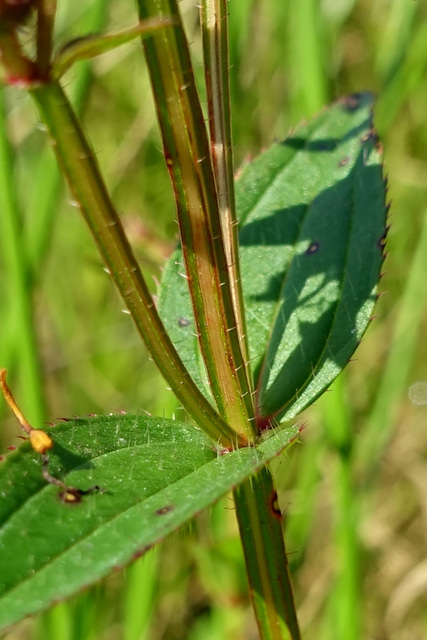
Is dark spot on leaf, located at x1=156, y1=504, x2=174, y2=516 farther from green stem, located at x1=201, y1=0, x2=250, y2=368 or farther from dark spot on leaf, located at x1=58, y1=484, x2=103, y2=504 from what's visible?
green stem, located at x1=201, y1=0, x2=250, y2=368

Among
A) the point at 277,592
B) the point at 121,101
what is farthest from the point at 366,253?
the point at 121,101

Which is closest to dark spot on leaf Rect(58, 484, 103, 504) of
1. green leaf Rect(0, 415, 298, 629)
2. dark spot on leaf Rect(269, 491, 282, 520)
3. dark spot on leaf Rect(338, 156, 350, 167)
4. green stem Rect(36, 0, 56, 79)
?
green leaf Rect(0, 415, 298, 629)

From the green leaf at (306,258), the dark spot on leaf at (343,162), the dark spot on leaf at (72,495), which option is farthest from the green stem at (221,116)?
the dark spot on leaf at (343,162)

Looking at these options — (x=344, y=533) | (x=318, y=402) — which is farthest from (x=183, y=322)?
(x=318, y=402)

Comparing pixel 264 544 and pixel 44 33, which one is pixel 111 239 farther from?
pixel 264 544

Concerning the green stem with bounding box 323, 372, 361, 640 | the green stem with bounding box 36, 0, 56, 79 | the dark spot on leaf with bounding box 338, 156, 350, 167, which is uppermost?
the dark spot on leaf with bounding box 338, 156, 350, 167

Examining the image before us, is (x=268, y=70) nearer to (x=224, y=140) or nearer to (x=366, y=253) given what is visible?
(x=366, y=253)
